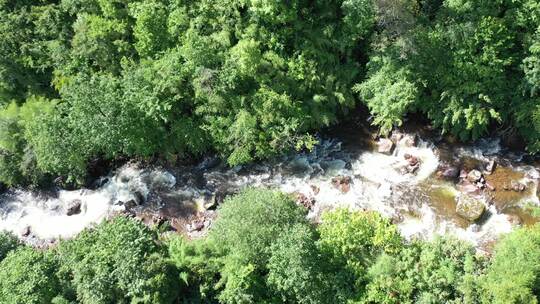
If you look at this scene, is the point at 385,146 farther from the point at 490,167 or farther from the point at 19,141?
the point at 19,141

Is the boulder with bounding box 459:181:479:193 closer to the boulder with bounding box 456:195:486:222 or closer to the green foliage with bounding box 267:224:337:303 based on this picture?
the boulder with bounding box 456:195:486:222

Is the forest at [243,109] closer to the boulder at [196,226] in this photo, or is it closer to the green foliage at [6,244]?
the green foliage at [6,244]

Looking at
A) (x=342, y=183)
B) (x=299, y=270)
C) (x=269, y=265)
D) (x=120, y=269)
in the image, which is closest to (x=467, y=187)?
(x=342, y=183)

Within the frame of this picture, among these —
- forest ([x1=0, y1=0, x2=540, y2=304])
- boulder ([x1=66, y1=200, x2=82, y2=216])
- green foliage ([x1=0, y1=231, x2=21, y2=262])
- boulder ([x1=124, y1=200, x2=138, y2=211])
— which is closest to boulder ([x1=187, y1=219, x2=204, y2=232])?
forest ([x1=0, y1=0, x2=540, y2=304])

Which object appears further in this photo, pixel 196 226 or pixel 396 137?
pixel 396 137

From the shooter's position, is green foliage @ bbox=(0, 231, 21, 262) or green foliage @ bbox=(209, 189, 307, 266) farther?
green foliage @ bbox=(0, 231, 21, 262)

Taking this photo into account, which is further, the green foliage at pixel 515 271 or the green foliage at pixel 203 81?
the green foliage at pixel 203 81

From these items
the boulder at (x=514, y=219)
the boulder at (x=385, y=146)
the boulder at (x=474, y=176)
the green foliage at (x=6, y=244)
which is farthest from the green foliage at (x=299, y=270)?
the green foliage at (x=6, y=244)
